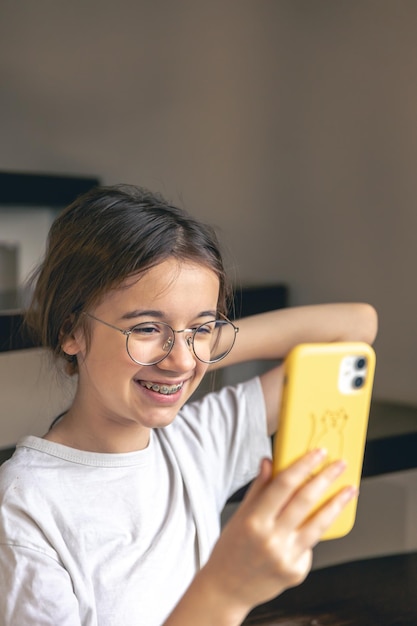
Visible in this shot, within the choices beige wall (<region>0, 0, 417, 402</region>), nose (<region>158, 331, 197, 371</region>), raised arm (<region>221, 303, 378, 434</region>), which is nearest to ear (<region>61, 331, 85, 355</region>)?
nose (<region>158, 331, 197, 371</region>)

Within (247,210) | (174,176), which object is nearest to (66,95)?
(174,176)

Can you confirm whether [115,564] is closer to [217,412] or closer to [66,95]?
[217,412]

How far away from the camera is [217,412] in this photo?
3.46 feet

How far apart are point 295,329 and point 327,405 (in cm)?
47

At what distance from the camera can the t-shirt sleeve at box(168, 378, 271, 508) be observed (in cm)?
104

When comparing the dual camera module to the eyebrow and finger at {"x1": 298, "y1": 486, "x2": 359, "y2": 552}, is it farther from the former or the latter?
the eyebrow

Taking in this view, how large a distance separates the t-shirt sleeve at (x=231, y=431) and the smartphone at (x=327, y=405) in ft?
1.16

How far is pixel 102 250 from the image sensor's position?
2.87 feet

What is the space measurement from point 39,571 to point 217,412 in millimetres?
348

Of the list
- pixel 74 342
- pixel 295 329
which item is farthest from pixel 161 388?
pixel 295 329

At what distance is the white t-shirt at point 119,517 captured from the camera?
0.78 m

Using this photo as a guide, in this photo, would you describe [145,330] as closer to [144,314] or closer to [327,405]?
[144,314]

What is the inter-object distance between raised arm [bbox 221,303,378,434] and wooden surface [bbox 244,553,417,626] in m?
0.37

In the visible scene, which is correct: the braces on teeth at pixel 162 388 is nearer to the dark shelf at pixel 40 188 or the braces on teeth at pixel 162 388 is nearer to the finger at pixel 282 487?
the finger at pixel 282 487
